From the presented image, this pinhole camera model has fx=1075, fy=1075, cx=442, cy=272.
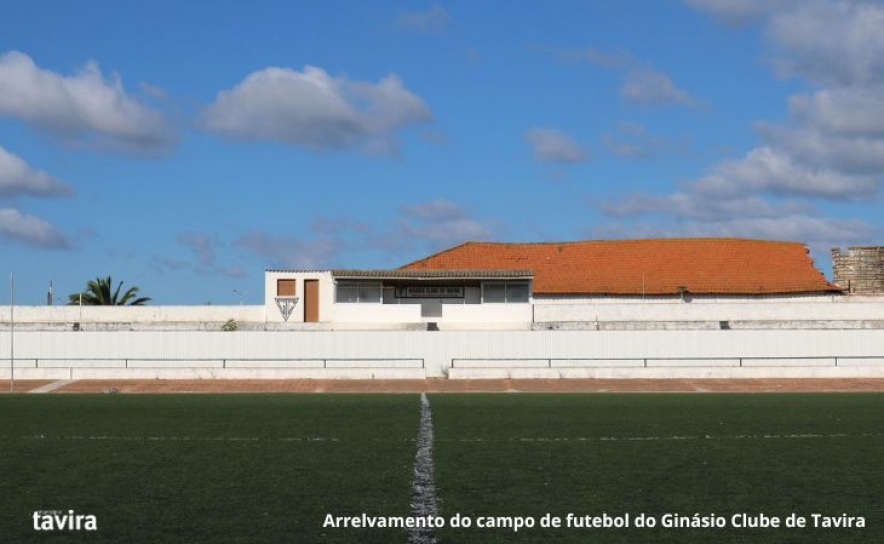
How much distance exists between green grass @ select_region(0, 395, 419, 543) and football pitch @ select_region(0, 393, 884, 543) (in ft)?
0.12

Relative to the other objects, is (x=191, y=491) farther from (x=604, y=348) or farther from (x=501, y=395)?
(x=604, y=348)

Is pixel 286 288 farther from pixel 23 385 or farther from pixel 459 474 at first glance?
pixel 459 474

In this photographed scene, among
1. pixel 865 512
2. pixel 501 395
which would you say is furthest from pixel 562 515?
pixel 501 395

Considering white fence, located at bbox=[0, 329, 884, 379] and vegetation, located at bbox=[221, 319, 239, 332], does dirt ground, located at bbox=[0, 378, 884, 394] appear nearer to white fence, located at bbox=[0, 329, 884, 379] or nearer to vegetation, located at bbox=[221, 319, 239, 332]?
white fence, located at bbox=[0, 329, 884, 379]

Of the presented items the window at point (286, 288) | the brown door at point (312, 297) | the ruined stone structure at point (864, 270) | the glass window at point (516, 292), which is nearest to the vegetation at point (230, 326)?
the window at point (286, 288)

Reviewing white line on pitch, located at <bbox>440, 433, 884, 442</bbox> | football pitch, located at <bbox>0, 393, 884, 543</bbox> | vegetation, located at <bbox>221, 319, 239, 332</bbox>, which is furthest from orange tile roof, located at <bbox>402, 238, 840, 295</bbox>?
white line on pitch, located at <bbox>440, 433, 884, 442</bbox>

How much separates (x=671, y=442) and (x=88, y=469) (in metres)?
8.94

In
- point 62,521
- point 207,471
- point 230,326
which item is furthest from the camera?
point 230,326

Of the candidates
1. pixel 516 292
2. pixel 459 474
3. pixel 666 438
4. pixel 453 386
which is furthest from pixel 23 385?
pixel 459 474

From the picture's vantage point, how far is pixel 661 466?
1446cm

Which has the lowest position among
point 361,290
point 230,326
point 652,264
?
point 230,326

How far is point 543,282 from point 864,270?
1943 cm

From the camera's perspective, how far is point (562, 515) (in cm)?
1088

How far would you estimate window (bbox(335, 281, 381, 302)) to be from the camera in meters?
51.2
